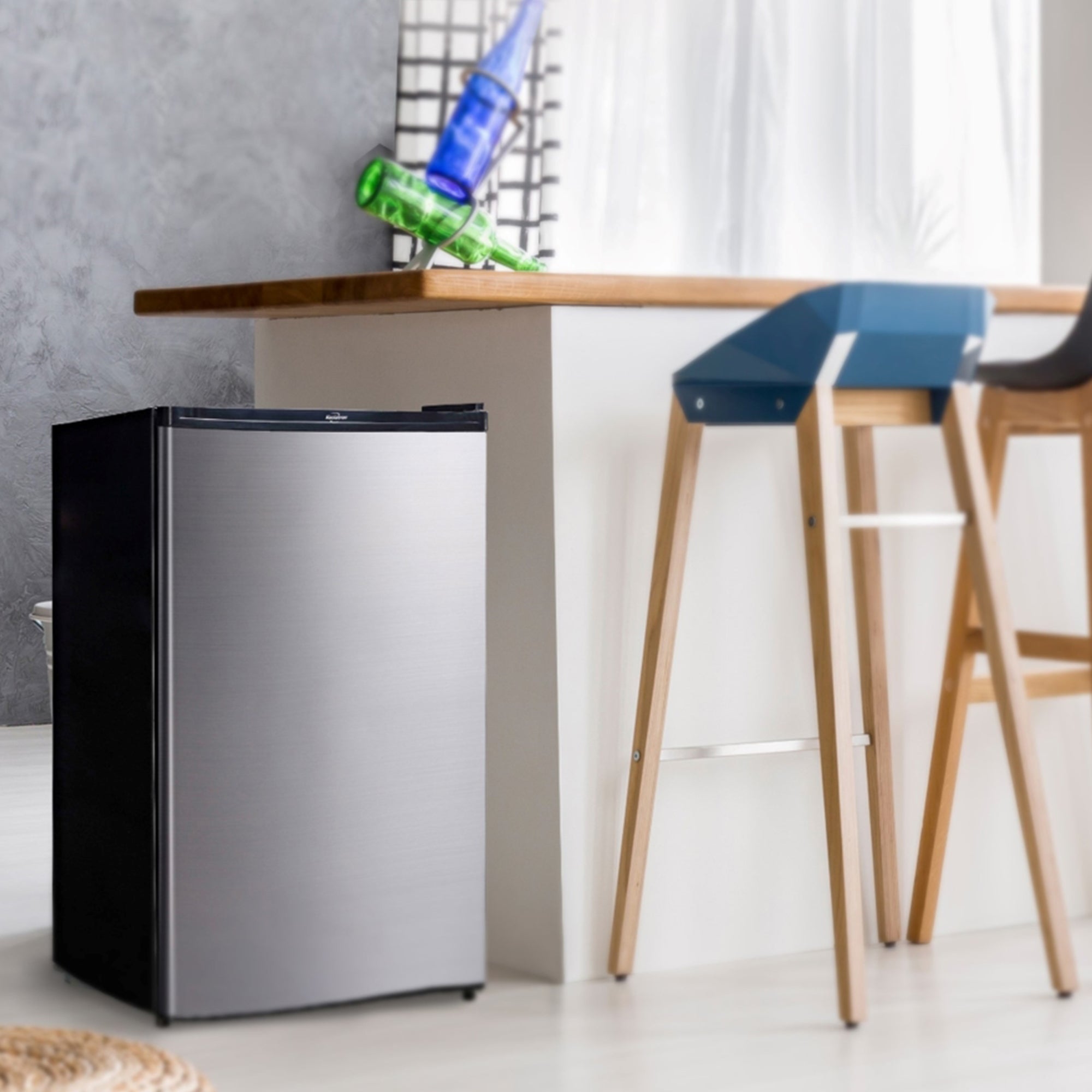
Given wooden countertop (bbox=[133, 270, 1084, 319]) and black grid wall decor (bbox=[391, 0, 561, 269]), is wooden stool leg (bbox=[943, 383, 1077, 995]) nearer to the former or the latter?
wooden countertop (bbox=[133, 270, 1084, 319])

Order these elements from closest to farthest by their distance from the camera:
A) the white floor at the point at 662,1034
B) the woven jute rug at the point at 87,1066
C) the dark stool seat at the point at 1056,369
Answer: the woven jute rug at the point at 87,1066 < the white floor at the point at 662,1034 < the dark stool seat at the point at 1056,369

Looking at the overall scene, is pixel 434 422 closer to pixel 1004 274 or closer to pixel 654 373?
pixel 654 373

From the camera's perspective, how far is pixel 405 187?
202 centimetres

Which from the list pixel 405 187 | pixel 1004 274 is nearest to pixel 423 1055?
pixel 405 187

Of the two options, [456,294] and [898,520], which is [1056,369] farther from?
[456,294]

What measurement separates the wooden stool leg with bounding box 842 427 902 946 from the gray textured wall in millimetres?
2609

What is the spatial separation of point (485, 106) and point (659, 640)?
2.33ft

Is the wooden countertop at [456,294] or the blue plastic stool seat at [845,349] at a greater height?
the wooden countertop at [456,294]

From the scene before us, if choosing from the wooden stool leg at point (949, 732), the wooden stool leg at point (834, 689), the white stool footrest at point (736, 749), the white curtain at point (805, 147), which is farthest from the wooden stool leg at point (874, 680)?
the white curtain at point (805, 147)

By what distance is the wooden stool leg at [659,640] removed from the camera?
1.87 m

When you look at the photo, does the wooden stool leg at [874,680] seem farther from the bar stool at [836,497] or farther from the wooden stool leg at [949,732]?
the bar stool at [836,497]

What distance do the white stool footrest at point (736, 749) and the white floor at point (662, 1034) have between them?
0.28 meters

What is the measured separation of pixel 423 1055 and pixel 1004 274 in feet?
9.68

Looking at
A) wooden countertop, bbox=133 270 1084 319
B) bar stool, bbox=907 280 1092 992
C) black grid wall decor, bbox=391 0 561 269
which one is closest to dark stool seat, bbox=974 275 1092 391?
bar stool, bbox=907 280 1092 992
